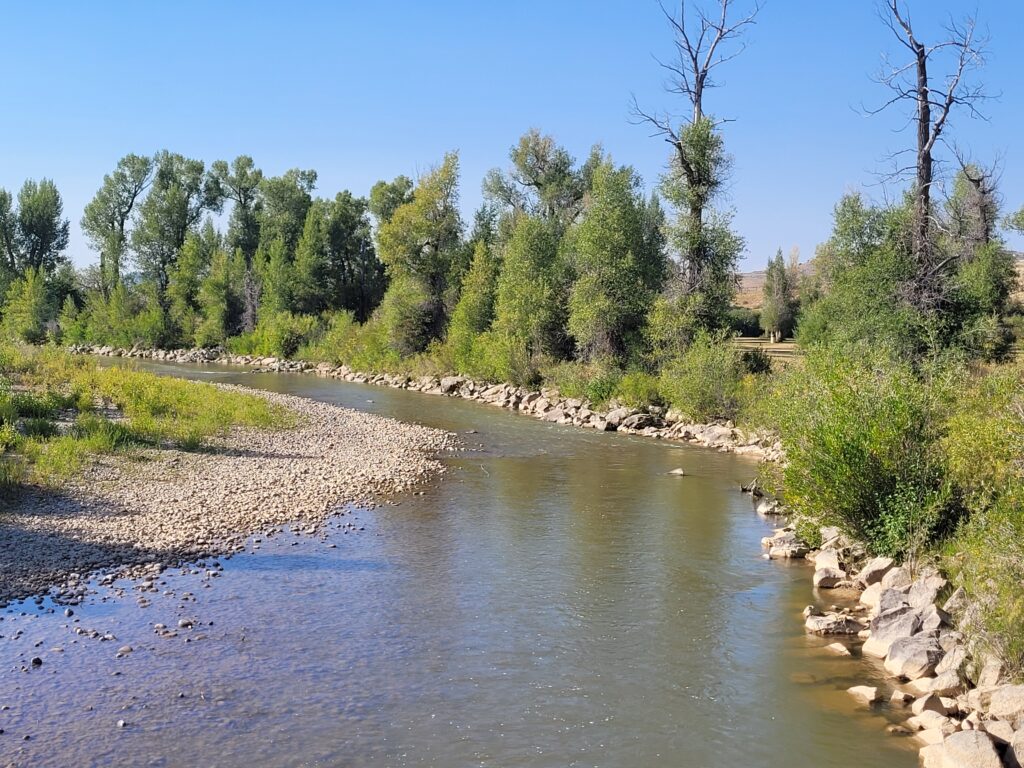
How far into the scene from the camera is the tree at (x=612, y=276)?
40750mm

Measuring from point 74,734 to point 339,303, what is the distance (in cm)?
7124

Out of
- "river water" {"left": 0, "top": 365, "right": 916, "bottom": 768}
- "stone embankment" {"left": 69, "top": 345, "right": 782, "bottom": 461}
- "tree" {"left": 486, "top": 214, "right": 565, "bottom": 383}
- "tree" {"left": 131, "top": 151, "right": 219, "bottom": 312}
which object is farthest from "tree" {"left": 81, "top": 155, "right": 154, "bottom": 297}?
"river water" {"left": 0, "top": 365, "right": 916, "bottom": 768}

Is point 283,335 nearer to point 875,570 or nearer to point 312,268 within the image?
point 312,268

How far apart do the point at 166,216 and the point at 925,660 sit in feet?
281

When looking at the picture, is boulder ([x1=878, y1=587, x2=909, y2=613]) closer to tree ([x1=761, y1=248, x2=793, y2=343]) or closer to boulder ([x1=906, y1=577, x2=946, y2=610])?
boulder ([x1=906, y1=577, x2=946, y2=610])

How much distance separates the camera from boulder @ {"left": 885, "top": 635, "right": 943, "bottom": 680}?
1089cm

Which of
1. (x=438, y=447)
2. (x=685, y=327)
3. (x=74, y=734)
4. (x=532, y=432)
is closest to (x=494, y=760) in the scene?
(x=74, y=734)

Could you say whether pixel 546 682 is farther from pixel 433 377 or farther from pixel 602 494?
pixel 433 377

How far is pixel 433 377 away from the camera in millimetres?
52625

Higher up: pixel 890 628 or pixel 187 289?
pixel 187 289

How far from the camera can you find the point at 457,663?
→ 11.4 m

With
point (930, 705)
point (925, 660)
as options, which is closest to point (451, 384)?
point (925, 660)

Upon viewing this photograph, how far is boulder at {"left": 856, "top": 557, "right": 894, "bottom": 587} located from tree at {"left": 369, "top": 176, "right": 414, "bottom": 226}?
59.4 metres

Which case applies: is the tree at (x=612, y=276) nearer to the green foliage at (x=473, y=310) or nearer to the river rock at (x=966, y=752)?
the green foliage at (x=473, y=310)
